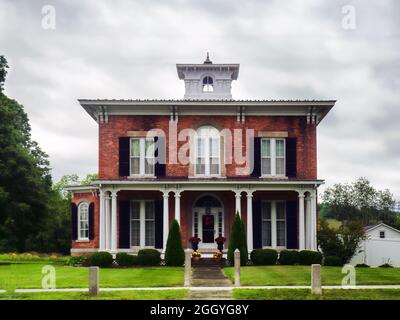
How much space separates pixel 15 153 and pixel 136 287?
17694 millimetres

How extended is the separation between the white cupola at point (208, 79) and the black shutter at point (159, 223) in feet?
27.1

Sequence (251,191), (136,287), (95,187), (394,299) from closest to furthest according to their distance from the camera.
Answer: (394,299)
(136,287)
(251,191)
(95,187)

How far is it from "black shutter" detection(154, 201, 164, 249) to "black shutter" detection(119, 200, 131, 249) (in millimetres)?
1404

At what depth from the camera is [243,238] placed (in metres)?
27.8

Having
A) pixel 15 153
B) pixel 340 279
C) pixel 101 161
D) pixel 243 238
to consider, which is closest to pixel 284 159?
pixel 243 238

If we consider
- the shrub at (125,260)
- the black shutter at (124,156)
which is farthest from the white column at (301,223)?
the black shutter at (124,156)

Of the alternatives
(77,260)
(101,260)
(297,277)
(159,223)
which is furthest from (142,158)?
(297,277)

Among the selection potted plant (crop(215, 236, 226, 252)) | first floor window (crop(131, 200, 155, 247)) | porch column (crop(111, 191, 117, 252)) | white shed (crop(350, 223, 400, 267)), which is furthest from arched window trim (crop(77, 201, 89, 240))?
white shed (crop(350, 223, 400, 267))

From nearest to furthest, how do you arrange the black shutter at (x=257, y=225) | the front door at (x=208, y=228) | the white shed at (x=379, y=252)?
the black shutter at (x=257, y=225)
the front door at (x=208, y=228)
the white shed at (x=379, y=252)

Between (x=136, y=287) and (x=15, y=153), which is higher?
(x=15, y=153)

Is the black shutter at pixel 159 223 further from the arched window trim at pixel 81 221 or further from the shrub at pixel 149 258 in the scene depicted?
the arched window trim at pixel 81 221

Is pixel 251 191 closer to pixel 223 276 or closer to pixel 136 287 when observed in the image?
pixel 223 276

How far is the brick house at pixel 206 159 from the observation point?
103ft

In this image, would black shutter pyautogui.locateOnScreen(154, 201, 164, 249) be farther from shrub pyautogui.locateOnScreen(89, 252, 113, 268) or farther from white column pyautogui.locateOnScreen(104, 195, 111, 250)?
shrub pyautogui.locateOnScreen(89, 252, 113, 268)
